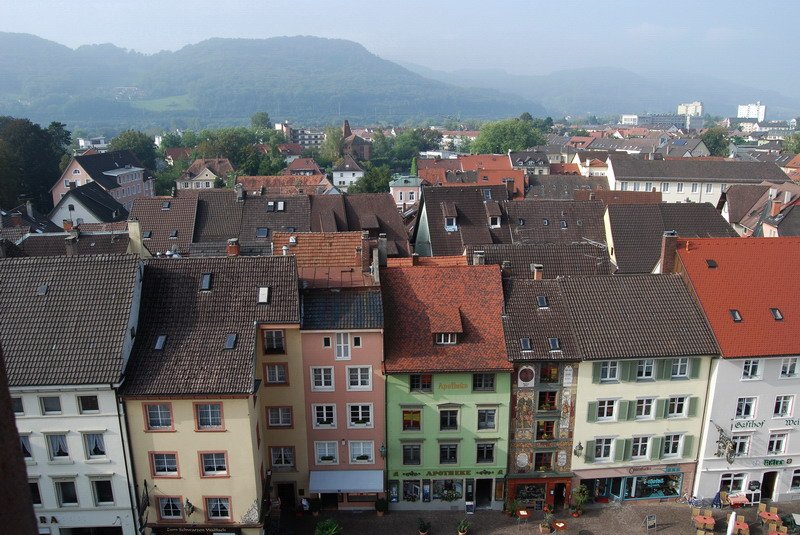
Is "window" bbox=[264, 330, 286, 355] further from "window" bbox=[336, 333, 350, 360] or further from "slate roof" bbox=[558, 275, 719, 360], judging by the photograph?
"slate roof" bbox=[558, 275, 719, 360]

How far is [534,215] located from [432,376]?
105 ft

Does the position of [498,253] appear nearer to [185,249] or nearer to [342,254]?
[342,254]

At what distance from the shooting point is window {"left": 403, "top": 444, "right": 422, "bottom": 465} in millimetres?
37344

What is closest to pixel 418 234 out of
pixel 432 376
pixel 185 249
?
pixel 185 249

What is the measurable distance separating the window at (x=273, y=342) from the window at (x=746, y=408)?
25729mm

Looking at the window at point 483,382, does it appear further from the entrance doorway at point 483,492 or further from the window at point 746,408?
the window at point 746,408

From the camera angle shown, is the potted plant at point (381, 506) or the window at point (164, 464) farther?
the potted plant at point (381, 506)

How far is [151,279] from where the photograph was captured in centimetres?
3519

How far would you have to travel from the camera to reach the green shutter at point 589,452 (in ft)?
123

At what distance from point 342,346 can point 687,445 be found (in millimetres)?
20625

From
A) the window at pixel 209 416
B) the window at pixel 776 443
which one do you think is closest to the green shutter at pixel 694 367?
the window at pixel 776 443

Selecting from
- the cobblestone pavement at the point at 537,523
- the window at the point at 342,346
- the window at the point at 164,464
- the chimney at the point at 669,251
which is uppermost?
the chimney at the point at 669,251

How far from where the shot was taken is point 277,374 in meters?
35.8

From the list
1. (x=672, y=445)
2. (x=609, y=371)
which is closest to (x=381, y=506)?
(x=609, y=371)
